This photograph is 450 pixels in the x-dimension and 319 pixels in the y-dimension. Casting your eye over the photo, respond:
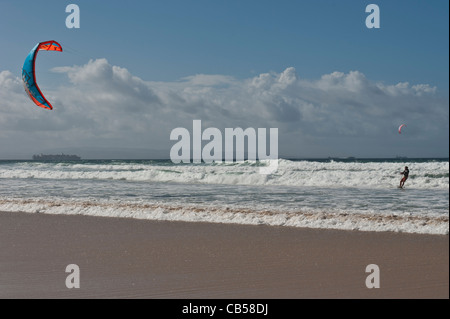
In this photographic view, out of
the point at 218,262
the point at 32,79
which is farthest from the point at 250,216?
the point at 32,79

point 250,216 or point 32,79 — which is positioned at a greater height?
point 32,79

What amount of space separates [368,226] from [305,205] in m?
3.26

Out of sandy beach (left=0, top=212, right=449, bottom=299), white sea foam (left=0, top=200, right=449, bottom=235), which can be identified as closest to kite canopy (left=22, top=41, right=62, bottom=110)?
white sea foam (left=0, top=200, right=449, bottom=235)

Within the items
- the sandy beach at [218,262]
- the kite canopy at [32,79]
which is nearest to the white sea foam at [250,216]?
the sandy beach at [218,262]

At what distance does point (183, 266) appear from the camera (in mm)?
5469

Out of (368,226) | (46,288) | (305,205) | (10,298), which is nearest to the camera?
(10,298)

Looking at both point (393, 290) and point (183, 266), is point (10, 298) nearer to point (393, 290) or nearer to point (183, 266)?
point (183, 266)

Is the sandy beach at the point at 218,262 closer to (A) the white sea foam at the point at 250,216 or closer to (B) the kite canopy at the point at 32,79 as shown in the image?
(A) the white sea foam at the point at 250,216

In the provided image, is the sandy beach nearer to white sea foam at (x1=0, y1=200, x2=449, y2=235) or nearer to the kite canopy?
white sea foam at (x1=0, y1=200, x2=449, y2=235)

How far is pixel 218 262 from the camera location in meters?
5.61

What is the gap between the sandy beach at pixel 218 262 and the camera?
4504mm

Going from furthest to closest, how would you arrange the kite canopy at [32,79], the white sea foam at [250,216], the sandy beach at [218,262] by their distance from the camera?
the kite canopy at [32,79] → the white sea foam at [250,216] → the sandy beach at [218,262]

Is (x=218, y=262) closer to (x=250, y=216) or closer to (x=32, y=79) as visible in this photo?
(x=250, y=216)

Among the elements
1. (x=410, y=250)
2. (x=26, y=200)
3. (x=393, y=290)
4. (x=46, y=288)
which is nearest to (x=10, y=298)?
(x=46, y=288)
